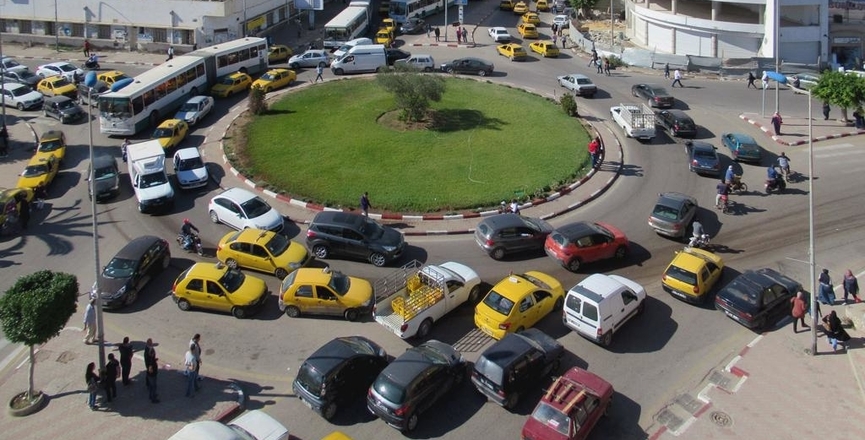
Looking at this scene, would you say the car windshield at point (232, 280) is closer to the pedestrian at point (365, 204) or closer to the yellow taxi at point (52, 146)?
A: the pedestrian at point (365, 204)

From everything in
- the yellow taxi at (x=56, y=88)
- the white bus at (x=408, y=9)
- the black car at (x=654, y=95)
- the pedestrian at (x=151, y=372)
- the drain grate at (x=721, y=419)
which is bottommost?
the drain grate at (x=721, y=419)

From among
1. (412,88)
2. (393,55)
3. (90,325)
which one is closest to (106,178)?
(90,325)

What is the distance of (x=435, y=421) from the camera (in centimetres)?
1752

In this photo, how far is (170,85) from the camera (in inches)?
1629

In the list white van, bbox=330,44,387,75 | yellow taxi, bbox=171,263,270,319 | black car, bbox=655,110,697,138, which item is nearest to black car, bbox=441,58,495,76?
white van, bbox=330,44,387,75

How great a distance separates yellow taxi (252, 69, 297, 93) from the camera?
4575cm

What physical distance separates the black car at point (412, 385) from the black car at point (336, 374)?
27.1 inches

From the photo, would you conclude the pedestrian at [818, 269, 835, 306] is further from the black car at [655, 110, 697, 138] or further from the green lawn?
the black car at [655, 110, 697, 138]

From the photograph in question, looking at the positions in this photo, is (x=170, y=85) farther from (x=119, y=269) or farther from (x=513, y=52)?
(x=513, y=52)

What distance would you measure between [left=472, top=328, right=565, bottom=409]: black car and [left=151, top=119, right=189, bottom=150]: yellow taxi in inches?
939

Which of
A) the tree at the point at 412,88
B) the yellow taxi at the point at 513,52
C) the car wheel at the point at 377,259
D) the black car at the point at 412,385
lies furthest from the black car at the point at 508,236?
the yellow taxi at the point at 513,52

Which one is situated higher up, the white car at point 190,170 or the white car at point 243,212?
the white car at point 190,170

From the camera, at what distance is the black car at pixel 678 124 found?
37094mm

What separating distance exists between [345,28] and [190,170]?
92.3ft
